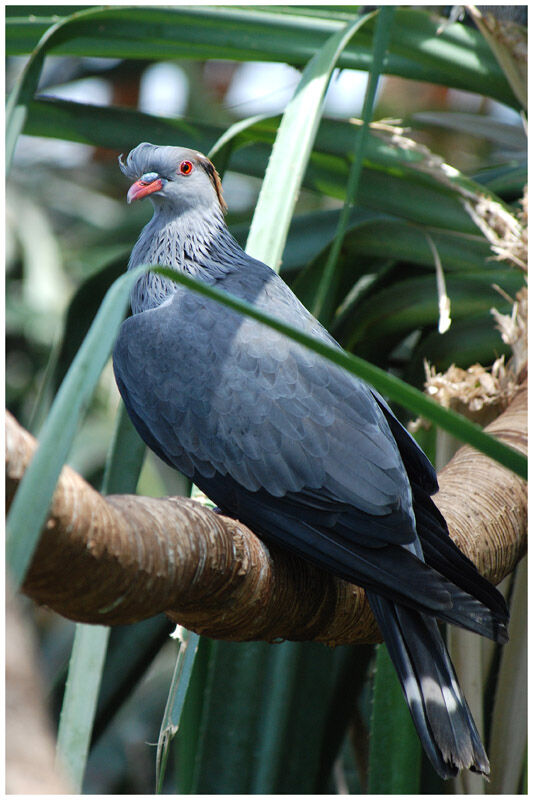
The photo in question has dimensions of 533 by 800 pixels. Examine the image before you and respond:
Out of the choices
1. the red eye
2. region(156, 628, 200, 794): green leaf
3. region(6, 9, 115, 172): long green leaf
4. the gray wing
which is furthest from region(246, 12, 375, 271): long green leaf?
region(156, 628, 200, 794): green leaf

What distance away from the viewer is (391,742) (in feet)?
5.15

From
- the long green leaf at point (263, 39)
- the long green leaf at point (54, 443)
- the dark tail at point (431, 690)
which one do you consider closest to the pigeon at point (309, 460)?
the dark tail at point (431, 690)

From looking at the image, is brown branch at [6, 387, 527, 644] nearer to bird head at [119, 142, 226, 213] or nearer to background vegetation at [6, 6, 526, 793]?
background vegetation at [6, 6, 526, 793]

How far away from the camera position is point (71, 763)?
46.0 inches

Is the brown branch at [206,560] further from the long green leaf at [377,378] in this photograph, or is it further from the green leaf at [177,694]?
the long green leaf at [377,378]

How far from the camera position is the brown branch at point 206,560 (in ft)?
2.60

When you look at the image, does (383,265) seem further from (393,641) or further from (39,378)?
(39,378)

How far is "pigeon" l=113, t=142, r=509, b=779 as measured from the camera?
1.20 m

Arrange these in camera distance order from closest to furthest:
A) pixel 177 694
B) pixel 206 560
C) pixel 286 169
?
1. pixel 206 560
2. pixel 177 694
3. pixel 286 169

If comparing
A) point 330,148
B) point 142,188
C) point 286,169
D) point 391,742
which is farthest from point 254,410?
point 330,148

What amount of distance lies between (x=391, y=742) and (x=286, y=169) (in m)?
1.11

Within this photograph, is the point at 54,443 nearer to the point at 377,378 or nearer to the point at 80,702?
the point at 377,378

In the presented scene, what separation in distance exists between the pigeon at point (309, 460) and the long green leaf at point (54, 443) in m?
0.68

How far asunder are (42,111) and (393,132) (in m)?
0.84
